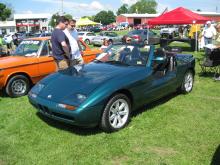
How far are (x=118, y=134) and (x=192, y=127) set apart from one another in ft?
4.59

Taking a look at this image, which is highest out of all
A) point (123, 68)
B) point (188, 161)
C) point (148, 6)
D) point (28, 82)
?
point (148, 6)

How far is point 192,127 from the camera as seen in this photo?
5324 mm

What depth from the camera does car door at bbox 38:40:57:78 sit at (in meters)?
8.03

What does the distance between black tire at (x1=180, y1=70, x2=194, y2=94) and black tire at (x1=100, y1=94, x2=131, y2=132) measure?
253 cm

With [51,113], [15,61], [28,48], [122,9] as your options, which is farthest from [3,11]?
[122,9]

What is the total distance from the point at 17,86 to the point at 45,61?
102 cm

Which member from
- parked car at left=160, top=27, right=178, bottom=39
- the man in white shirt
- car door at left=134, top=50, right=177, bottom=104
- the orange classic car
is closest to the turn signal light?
car door at left=134, top=50, right=177, bottom=104

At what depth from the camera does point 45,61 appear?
26.6ft

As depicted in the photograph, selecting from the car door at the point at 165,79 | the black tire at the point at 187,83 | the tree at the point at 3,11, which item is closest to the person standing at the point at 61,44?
the car door at the point at 165,79

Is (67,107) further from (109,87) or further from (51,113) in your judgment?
(109,87)

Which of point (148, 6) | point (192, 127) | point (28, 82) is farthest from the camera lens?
point (148, 6)

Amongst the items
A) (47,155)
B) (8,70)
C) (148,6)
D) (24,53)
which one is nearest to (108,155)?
(47,155)

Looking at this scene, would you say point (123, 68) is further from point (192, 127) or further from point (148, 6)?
point (148, 6)

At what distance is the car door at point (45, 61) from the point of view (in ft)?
26.3
